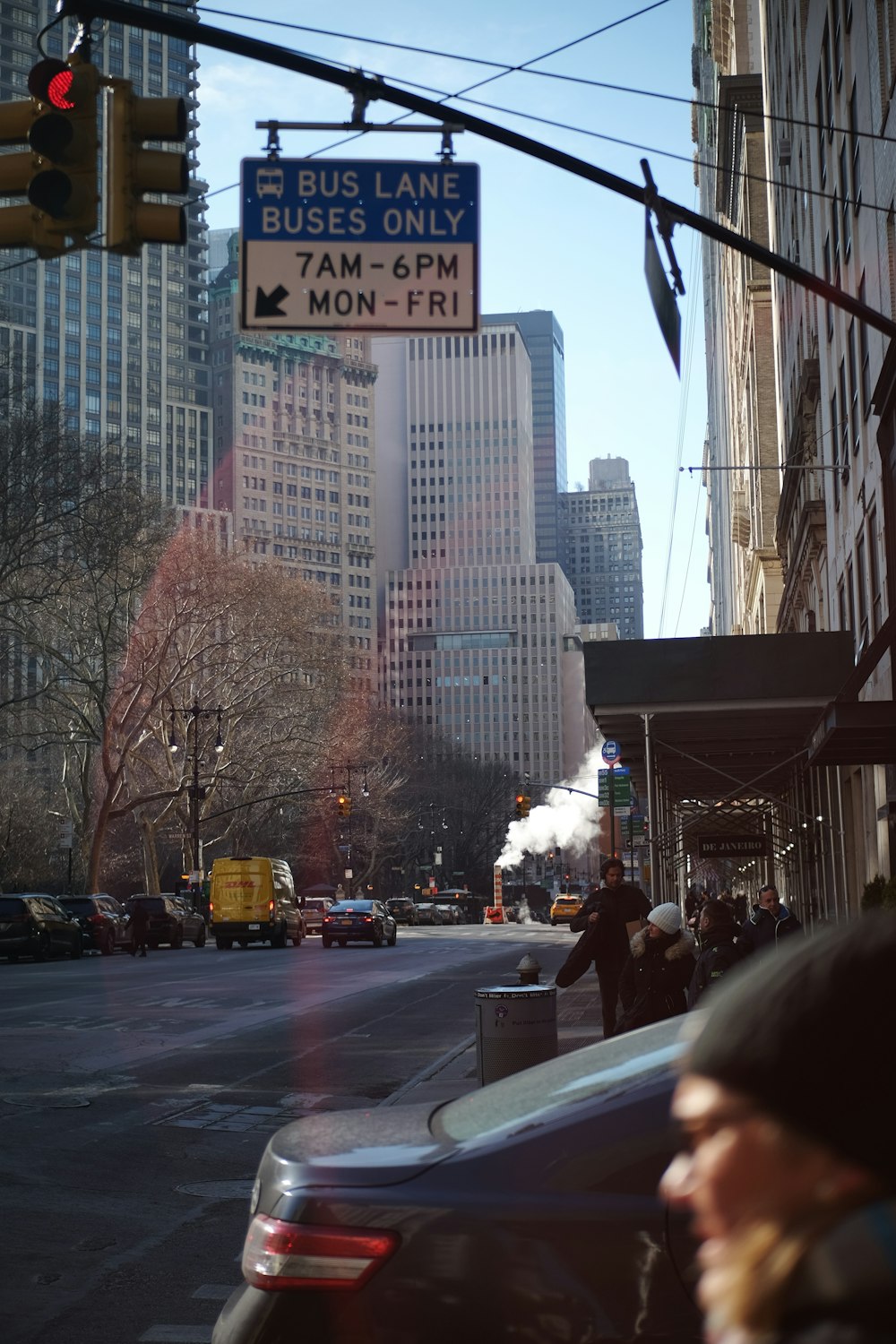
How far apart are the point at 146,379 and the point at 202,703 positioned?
135576 millimetres

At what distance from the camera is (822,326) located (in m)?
32.0

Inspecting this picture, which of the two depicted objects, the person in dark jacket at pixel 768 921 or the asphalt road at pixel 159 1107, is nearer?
the asphalt road at pixel 159 1107

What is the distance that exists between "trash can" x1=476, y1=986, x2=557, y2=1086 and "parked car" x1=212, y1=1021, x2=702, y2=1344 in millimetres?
7059

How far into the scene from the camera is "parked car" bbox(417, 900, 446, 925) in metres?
86.8

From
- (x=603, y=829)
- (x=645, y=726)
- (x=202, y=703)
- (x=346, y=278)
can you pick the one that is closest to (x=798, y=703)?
(x=645, y=726)

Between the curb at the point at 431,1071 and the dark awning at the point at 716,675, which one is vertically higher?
the dark awning at the point at 716,675

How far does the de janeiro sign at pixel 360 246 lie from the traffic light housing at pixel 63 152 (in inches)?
53.5

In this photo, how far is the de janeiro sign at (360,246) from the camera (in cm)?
966

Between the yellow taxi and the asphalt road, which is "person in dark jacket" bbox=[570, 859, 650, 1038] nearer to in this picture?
the asphalt road

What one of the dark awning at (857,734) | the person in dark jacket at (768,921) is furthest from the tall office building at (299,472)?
the dark awning at (857,734)

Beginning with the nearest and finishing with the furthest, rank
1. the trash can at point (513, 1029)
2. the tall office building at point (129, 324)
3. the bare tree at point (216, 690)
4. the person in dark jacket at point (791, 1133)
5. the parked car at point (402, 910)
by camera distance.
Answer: the person in dark jacket at point (791, 1133) < the trash can at point (513, 1029) < the bare tree at point (216, 690) < the parked car at point (402, 910) < the tall office building at point (129, 324)

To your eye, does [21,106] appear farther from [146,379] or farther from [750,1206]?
[146,379]

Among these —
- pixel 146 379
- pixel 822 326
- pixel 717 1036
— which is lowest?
pixel 717 1036

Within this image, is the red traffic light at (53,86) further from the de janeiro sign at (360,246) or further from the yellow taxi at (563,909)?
the yellow taxi at (563,909)
